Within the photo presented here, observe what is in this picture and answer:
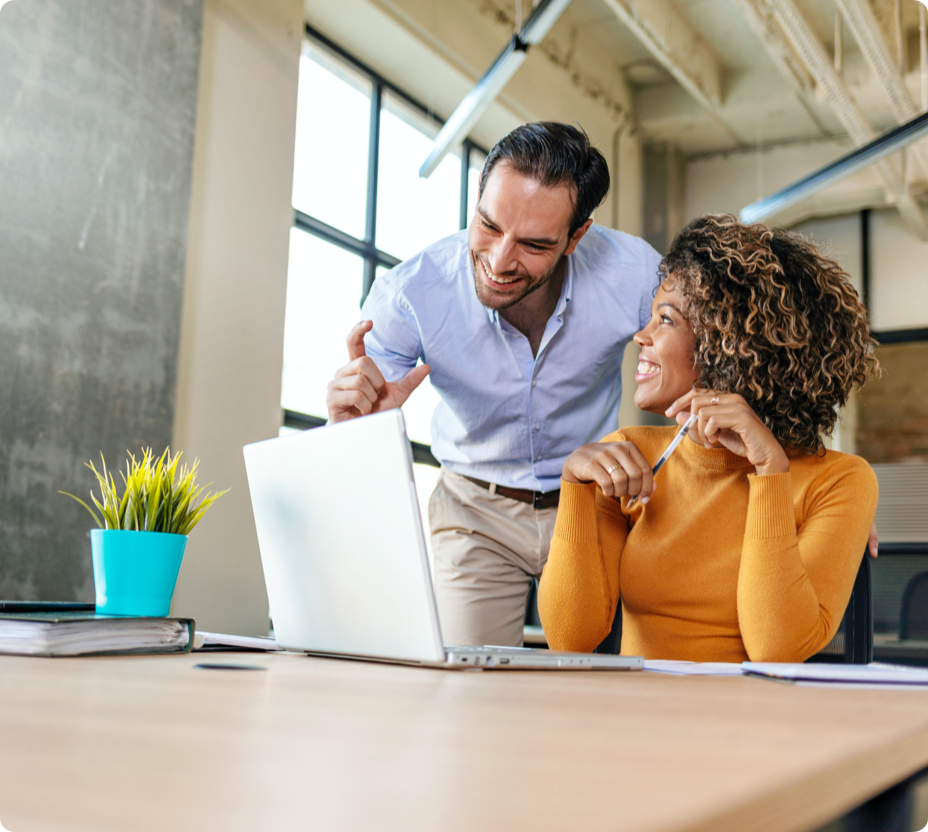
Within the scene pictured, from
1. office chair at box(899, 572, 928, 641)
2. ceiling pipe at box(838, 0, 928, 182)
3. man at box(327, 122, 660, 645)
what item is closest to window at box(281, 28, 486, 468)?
ceiling pipe at box(838, 0, 928, 182)

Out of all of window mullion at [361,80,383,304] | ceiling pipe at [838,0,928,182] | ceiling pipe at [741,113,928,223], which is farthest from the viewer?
window mullion at [361,80,383,304]

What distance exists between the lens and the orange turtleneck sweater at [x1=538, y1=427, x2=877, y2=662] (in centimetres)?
130

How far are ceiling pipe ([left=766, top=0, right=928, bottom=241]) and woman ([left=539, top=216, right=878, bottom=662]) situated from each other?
3.46 meters

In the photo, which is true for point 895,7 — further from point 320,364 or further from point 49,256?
point 49,256

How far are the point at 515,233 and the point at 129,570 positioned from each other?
116cm

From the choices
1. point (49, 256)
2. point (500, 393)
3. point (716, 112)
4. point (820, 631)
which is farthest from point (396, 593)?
point (716, 112)

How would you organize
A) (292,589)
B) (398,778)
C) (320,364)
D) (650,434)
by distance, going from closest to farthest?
(398,778), (292,589), (650,434), (320,364)

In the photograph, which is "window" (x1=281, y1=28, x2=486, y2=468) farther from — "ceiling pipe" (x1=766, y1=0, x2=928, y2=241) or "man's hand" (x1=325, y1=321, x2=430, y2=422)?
"man's hand" (x1=325, y1=321, x2=430, y2=422)

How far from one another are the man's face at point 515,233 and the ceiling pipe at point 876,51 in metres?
3.19

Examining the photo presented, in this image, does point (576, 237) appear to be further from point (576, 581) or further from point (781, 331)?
point (576, 581)

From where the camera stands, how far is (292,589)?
1122 mm

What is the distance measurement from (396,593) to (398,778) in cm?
54

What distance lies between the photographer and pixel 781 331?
1521 millimetres

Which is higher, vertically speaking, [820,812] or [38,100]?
[38,100]
